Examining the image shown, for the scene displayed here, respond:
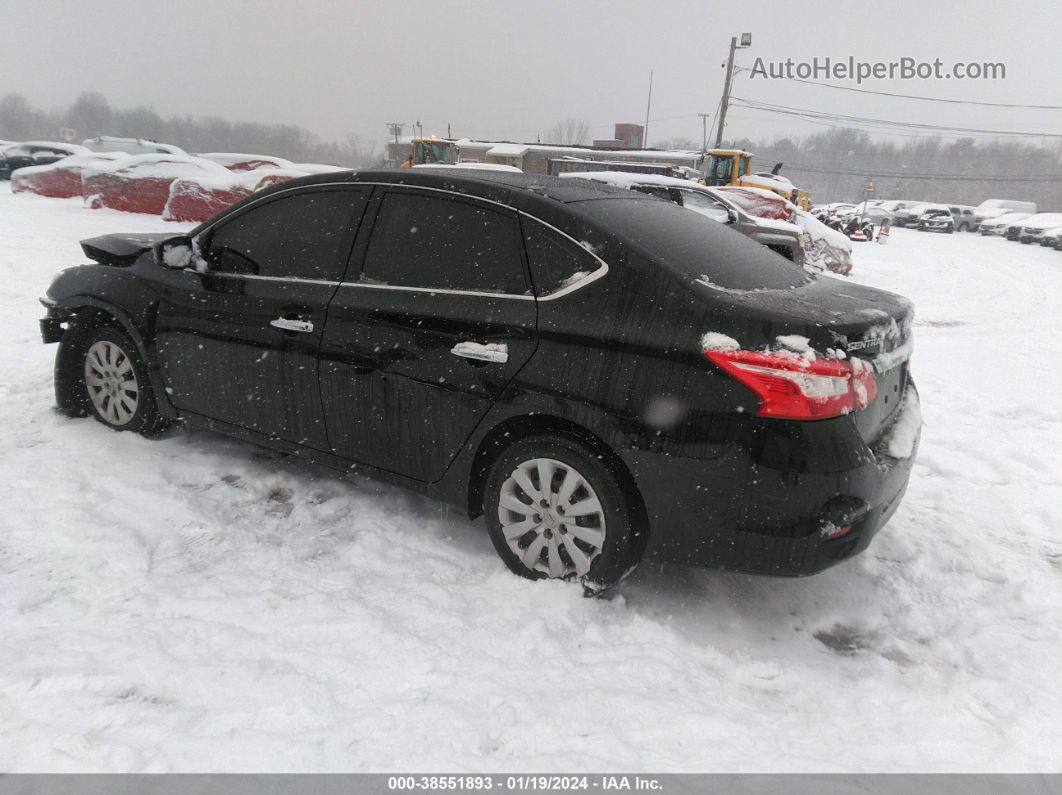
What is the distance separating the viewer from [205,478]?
3902 mm

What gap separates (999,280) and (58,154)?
33.1 meters

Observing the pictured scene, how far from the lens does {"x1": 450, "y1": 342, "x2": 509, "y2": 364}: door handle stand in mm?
2938

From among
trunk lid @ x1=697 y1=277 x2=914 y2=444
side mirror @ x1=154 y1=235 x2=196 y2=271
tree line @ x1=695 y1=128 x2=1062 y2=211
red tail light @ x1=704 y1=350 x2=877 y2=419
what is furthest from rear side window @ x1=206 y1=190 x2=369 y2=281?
tree line @ x1=695 y1=128 x2=1062 y2=211

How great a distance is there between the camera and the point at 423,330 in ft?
10.2

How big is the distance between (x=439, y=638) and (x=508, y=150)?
3285 centimetres

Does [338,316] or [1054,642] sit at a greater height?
[338,316]

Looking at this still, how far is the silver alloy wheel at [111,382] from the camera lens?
4.23 m

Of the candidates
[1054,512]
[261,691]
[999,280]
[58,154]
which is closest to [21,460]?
[261,691]

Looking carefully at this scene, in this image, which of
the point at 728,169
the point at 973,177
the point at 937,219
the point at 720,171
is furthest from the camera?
the point at 973,177

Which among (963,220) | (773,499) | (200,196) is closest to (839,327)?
(773,499)

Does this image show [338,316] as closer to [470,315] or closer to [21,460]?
[470,315]

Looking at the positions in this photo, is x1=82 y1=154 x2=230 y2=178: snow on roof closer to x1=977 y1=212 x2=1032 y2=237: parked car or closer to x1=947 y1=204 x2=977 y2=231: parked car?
x1=977 y1=212 x2=1032 y2=237: parked car

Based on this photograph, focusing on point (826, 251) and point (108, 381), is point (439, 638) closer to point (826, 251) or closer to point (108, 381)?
point (108, 381)

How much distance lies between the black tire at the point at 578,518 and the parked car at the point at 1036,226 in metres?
40.2
